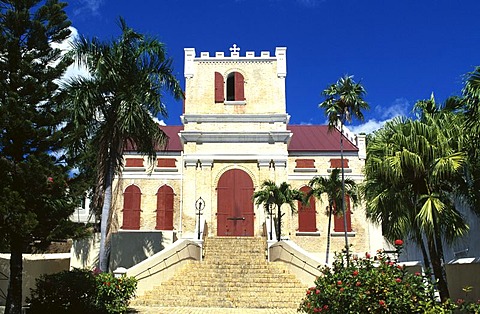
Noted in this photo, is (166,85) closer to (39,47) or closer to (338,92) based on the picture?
(39,47)

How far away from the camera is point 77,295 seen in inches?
467

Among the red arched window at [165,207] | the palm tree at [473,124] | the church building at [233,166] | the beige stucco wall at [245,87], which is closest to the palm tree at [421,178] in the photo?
the palm tree at [473,124]

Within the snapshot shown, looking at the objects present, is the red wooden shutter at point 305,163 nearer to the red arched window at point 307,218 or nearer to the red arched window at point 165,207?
the red arched window at point 307,218

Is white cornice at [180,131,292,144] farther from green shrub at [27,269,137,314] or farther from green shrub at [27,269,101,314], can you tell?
green shrub at [27,269,101,314]

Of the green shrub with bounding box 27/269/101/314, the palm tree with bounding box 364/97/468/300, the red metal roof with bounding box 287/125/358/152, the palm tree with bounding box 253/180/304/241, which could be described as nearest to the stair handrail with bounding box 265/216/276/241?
the palm tree with bounding box 253/180/304/241

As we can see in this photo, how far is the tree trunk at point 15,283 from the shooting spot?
37.3ft

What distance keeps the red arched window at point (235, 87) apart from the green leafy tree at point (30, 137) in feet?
45.3

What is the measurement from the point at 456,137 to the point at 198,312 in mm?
8547

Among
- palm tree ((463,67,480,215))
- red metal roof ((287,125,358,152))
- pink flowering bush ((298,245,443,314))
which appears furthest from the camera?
red metal roof ((287,125,358,152))

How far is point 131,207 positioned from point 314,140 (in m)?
12.2

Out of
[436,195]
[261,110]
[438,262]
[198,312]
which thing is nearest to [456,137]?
[436,195]

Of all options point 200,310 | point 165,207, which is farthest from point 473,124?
point 165,207

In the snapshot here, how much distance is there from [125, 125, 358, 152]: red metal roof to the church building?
0.56 feet

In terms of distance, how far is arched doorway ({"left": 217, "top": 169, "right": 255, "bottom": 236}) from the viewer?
2434 cm
